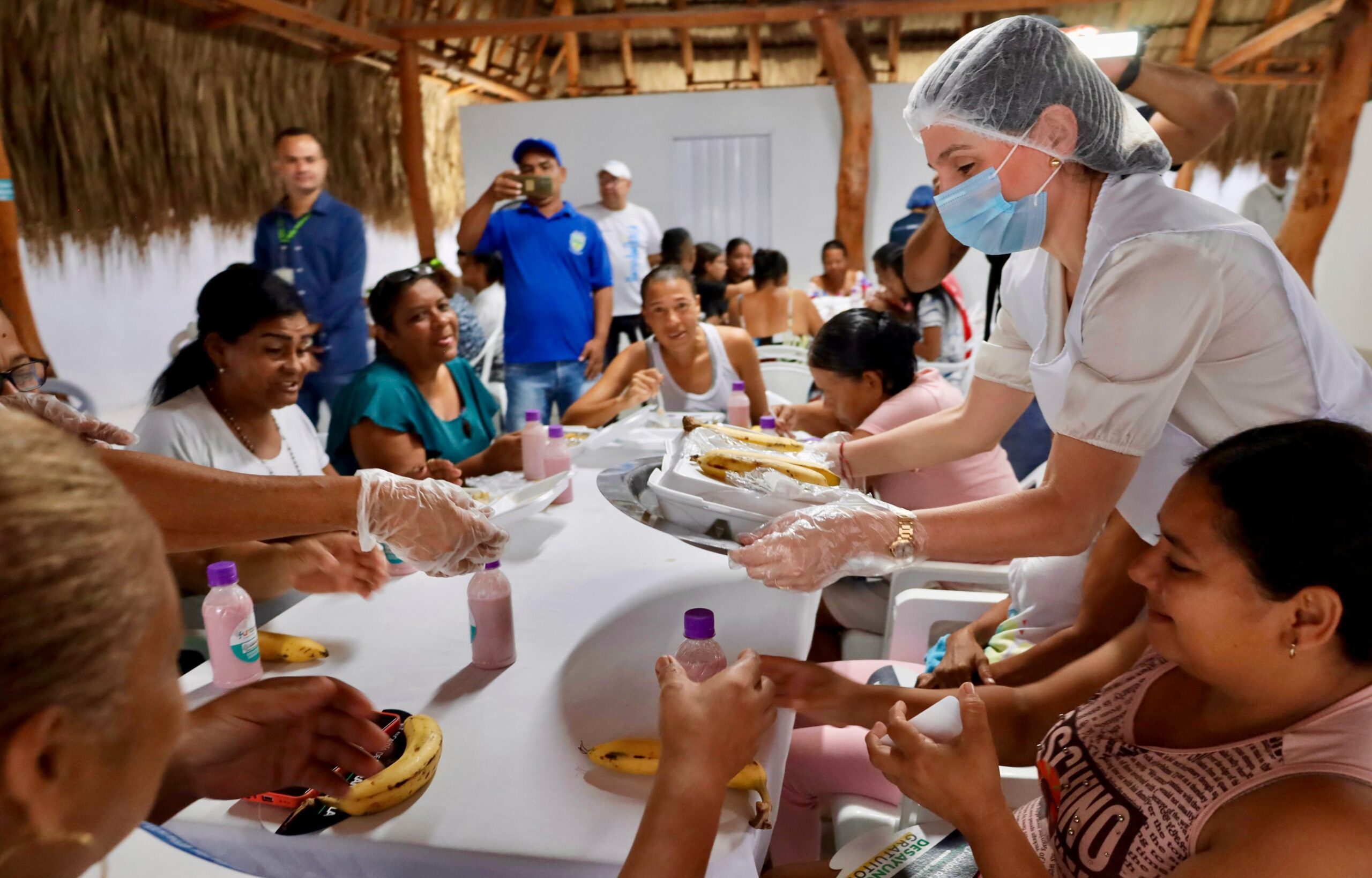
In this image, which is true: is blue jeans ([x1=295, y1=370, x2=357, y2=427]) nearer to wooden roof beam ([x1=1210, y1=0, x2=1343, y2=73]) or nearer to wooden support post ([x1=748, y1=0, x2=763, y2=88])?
wooden support post ([x1=748, y1=0, x2=763, y2=88])

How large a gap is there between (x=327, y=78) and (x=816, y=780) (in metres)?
7.58

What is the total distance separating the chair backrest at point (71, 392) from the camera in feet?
10.7

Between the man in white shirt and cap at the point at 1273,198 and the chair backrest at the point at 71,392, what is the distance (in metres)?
8.87

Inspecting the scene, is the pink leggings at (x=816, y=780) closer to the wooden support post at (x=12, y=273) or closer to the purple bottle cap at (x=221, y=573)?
the purple bottle cap at (x=221, y=573)

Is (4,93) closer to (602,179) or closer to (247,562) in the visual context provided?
(602,179)

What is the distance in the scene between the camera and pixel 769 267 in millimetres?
5863

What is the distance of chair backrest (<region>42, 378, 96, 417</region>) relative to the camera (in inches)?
128

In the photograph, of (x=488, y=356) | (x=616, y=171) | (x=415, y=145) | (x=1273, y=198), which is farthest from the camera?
(x=1273, y=198)

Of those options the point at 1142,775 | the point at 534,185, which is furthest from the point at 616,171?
the point at 1142,775

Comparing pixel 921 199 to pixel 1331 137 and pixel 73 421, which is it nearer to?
pixel 1331 137

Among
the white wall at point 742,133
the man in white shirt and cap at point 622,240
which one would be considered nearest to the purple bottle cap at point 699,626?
the man in white shirt and cap at point 622,240

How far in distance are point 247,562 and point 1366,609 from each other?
1.74 meters

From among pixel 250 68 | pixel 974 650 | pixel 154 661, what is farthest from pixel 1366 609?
pixel 250 68

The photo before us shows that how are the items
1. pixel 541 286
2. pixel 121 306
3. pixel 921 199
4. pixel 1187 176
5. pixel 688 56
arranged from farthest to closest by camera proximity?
pixel 688 56
pixel 1187 176
pixel 921 199
pixel 121 306
pixel 541 286
